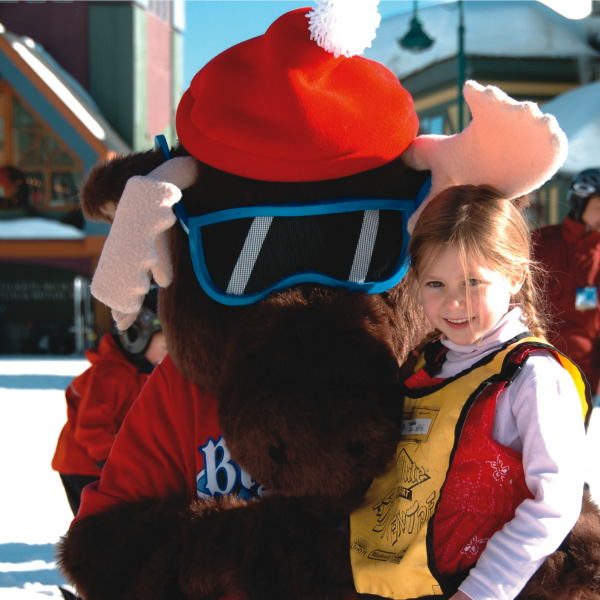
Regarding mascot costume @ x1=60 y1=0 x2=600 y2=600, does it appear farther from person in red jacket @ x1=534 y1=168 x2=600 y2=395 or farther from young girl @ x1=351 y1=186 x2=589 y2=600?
person in red jacket @ x1=534 y1=168 x2=600 y2=395

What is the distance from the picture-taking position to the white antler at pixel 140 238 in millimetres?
1538

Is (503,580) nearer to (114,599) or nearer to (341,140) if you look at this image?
(114,599)

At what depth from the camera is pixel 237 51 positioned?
1677mm

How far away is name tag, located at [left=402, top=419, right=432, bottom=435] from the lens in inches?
54.7

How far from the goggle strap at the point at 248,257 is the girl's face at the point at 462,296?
351mm

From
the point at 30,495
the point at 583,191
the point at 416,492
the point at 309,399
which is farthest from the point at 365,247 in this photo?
the point at 30,495

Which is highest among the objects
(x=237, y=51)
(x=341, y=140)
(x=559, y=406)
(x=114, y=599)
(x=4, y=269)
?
(x=237, y=51)

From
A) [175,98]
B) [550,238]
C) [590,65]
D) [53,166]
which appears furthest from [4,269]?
[550,238]

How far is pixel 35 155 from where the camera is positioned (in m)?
16.0

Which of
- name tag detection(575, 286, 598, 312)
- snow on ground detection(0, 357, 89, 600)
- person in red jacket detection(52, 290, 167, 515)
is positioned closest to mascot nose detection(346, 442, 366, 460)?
snow on ground detection(0, 357, 89, 600)

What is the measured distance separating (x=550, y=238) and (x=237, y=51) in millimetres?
3185

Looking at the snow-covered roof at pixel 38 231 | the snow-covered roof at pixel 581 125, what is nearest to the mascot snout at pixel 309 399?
the snow-covered roof at pixel 581 125

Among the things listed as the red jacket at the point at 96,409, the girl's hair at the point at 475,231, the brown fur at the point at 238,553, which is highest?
the girl's hair at the point at 475,231

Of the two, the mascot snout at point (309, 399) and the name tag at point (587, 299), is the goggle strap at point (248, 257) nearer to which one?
the mascot snout at point (309, 399)
